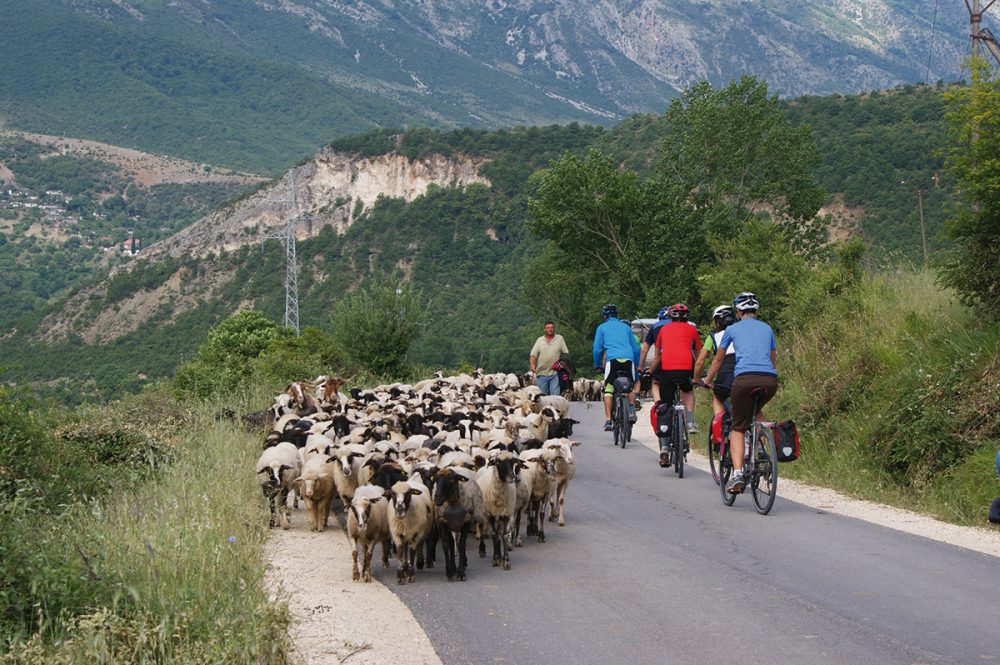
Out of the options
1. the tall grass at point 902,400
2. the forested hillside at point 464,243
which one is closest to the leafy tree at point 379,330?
the tall grass at point 902,400

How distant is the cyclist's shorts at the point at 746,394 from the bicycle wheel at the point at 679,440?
2912 mm

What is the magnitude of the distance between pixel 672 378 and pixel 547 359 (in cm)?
509

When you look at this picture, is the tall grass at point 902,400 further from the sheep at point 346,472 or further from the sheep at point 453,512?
the sheep at point 346,472

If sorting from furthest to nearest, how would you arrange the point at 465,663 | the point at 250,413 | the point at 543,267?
the point at 543,267 < the point at 250,413 < the point at 465,663

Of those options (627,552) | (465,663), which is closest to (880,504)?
(627,552)

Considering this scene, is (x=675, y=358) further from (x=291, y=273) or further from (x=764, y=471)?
(x=291, y=273)

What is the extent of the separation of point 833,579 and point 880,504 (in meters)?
4.34

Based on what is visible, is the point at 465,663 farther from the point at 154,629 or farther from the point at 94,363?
the point at 94,363

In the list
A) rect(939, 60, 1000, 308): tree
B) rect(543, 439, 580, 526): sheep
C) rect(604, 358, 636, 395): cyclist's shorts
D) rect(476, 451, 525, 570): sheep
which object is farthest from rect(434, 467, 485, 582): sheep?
rect(604, 358, 636, 395): cyclist's shorts

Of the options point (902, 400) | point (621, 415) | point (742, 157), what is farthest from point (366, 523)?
point (742, 157)

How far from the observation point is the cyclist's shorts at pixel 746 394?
1147 cm

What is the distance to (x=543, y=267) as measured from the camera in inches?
2781

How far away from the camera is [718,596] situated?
26.1ft

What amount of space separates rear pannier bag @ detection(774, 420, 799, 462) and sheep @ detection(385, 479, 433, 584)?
4.11m
